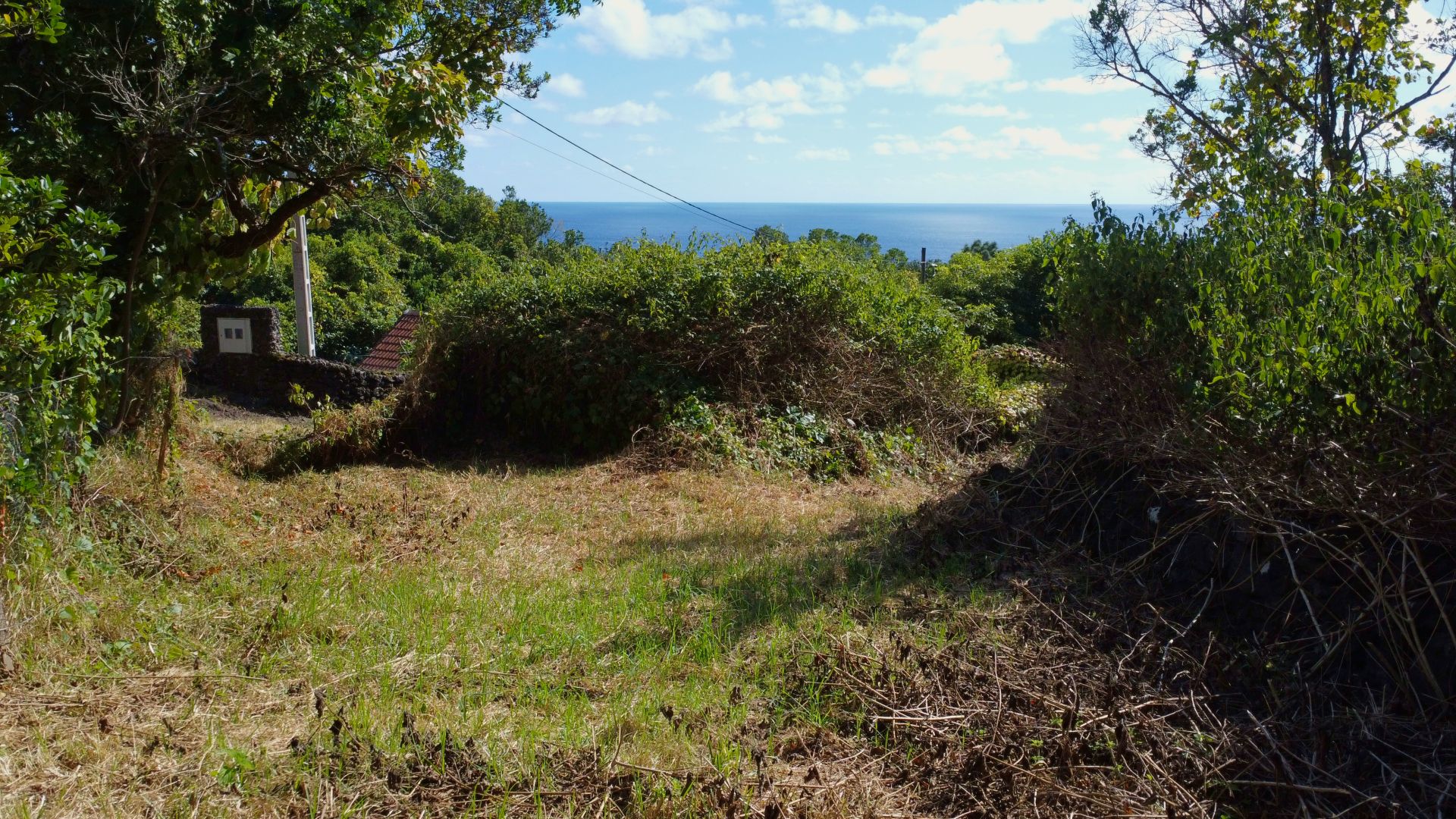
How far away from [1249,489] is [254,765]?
417 centimetres

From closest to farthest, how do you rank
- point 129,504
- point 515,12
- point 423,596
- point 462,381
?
point 423,596
point 129,504
point 515,12
point 462,381

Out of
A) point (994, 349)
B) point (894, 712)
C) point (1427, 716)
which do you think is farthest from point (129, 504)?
point (994, 349)

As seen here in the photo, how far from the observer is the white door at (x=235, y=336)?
56.7 feet

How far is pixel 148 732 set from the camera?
352 cm

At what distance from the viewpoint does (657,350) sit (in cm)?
1073

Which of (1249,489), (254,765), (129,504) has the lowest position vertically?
(254,765)

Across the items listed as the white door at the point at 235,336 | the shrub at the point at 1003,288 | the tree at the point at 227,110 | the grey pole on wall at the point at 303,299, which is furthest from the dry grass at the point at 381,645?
the shrub at the point at 1003,288

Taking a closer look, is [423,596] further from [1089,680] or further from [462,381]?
[462,381]

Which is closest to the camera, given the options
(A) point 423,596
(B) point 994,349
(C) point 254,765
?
(C) point 254,765

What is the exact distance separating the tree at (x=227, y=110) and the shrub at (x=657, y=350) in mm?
3536

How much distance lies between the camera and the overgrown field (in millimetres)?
3191

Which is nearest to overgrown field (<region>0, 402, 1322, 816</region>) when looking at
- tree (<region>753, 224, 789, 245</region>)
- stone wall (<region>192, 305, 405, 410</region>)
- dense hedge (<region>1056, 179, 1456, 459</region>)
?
dense hedge (<region>1056, 179, 1456, 459</region>)

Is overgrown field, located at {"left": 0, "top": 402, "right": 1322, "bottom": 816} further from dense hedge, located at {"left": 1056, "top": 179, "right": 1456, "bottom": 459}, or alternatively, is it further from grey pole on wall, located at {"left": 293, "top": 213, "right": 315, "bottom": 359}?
grey pole on wall, located at {"left": 293, "top": 213, "right": 315, "bottom": 359}

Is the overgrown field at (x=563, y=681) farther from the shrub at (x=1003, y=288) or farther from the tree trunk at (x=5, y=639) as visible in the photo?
the shrub at (x=1003, y=288)
